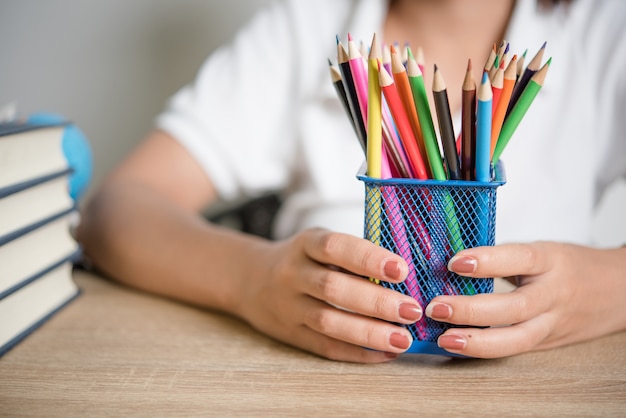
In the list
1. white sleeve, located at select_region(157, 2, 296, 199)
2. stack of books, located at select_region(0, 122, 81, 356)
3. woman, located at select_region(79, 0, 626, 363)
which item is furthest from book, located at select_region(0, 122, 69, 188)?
white sleeve, located at select_region(157, 2, 296, 199)

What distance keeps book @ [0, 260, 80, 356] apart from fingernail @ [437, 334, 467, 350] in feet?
0.99

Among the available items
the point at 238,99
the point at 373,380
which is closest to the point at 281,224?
the point at 238,99

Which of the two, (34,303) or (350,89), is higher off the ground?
(350,89)

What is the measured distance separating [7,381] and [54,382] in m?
0.03

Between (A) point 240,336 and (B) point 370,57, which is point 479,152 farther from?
(A) point 240,336

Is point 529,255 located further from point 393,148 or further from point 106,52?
point 106,52

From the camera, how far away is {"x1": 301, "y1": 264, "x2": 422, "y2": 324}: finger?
38 centimetres

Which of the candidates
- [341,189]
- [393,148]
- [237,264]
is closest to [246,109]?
[341,189]

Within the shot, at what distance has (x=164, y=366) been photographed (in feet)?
1.39

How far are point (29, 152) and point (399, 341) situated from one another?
31 centimetres

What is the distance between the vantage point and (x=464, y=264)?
1.21 feet

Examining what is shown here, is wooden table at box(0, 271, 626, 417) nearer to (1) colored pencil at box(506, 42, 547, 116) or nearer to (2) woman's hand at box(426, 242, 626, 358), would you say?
(2) woman's hand at box(426, 242, 626, 358)

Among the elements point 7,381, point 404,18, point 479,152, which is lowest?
point 7,381

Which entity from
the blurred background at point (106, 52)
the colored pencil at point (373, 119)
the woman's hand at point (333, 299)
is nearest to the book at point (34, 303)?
the woman's hand at point (333, 299)
